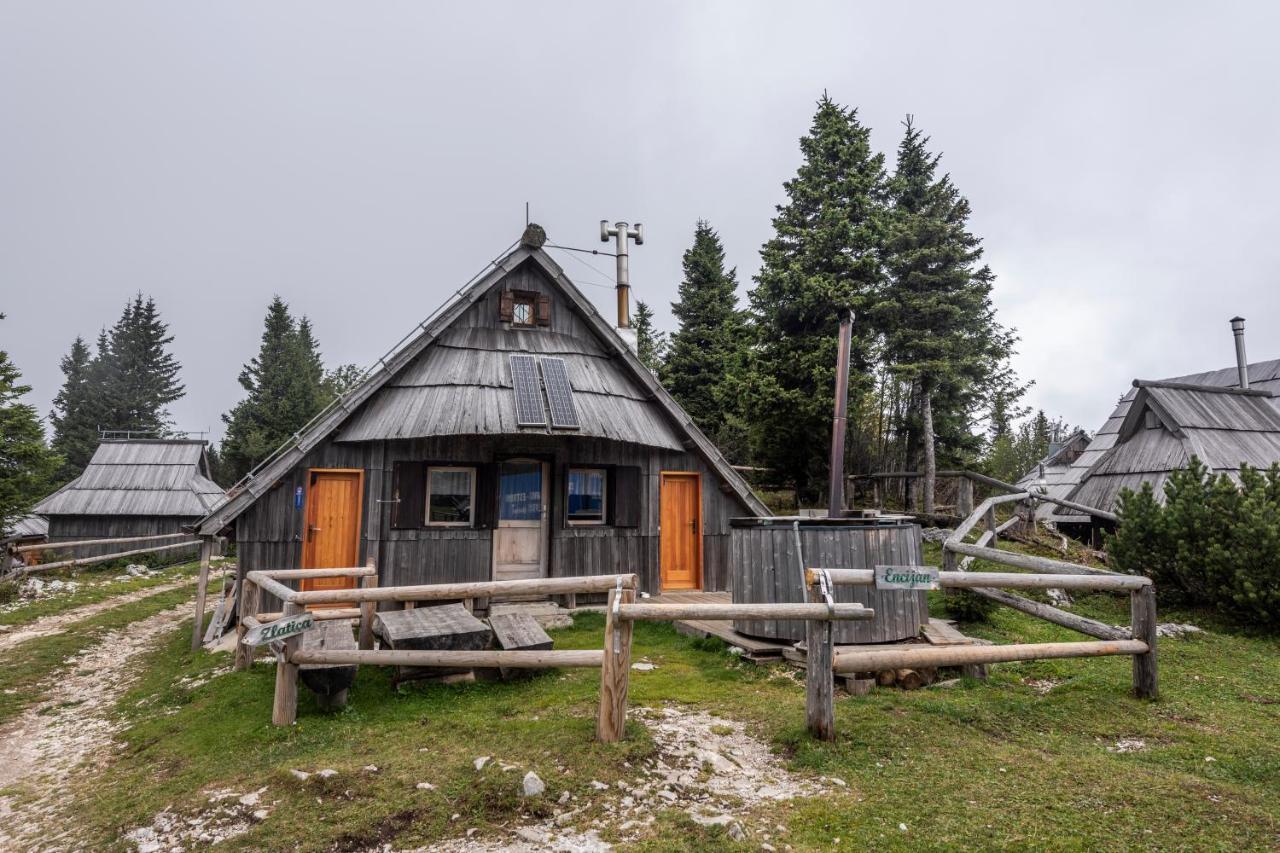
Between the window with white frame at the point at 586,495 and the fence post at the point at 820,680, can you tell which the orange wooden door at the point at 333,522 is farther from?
the fence post at the point at 820,680

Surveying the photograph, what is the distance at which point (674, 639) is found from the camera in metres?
8.62

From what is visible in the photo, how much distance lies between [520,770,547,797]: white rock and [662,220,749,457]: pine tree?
2245 centimetres

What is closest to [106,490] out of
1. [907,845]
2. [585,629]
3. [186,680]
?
[186,680]

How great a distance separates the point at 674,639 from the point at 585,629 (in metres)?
1.70

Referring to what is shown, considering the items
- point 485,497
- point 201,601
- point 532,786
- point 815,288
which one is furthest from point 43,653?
point 815,288

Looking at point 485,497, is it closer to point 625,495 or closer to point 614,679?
point 625,495

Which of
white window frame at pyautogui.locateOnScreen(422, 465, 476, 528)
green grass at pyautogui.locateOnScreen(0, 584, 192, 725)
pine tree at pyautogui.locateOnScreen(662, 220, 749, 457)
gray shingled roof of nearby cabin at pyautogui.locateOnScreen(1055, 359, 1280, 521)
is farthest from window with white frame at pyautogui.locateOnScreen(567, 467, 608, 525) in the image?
pine tree at pyautogui.locateOnScreen(662, 220, 749, 457)

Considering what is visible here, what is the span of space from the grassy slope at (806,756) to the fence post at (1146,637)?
0.53 ft

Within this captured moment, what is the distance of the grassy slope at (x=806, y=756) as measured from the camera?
3498mm

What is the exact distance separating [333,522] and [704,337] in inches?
780

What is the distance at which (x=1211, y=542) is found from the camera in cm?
885

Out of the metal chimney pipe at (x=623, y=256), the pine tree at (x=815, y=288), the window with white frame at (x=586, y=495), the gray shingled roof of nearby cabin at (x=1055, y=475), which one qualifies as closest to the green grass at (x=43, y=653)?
the window with white frame at (x=586, y=495)

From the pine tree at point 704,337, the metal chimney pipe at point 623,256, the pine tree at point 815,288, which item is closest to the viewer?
the metal chimney pipe at point 623,256

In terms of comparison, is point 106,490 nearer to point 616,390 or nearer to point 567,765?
point 616,390
